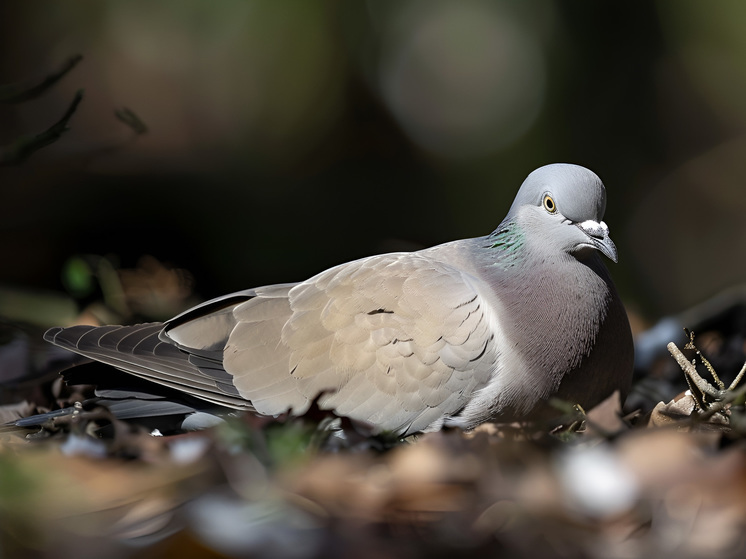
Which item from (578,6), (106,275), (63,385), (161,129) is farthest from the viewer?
(578,6)

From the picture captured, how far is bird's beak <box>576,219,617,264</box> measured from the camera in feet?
3.40

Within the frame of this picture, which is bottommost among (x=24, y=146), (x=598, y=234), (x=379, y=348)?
(x=379, y=348)

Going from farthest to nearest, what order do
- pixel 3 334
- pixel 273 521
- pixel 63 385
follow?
pixel 3 334
pixel 63 385
pixel 273 521

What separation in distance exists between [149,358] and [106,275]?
0.51 meters

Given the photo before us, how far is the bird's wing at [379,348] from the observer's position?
3.30 ft

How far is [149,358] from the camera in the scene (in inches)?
42.6

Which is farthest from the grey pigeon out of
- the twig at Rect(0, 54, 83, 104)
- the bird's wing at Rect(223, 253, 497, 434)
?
the twig at Rect(0, 54, 83, 104)

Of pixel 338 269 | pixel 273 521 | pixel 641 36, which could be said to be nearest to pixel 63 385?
pixel 338 269

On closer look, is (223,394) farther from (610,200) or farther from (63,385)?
(610,200)

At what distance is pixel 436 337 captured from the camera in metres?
1.02

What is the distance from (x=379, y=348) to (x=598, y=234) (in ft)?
1.11

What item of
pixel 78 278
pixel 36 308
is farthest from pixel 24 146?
pixel 36 308

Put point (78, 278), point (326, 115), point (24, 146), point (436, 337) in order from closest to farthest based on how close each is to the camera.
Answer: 1. point (24, 146)
2. point (436, 337)
3. point (78, 278)
4. point (326, 115)

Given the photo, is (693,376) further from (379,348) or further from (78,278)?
(78,278)
